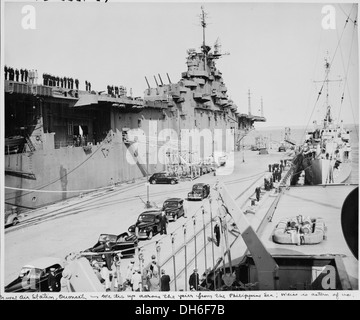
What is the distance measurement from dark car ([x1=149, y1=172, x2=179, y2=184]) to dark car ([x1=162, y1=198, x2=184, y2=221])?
45.4 inches

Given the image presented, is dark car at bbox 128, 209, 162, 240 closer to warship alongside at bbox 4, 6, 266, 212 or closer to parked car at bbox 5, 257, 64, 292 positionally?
parked car at bbox 5, 257, 64, 292

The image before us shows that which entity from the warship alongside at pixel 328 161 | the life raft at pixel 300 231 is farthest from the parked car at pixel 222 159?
the warship alongside at pixel 328 161

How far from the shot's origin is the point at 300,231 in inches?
251

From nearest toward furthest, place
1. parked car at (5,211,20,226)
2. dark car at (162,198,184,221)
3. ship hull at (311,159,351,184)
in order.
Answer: parked car at (5,211,20,226), dark car at (162,198,184,221), ship hull at (311,159,351,184)

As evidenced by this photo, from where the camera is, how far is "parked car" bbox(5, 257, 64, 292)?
5.66m

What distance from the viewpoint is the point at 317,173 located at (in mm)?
15734

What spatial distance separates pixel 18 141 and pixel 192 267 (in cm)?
681

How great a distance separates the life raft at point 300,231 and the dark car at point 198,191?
2.76m

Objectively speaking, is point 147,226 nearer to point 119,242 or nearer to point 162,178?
point 119,242

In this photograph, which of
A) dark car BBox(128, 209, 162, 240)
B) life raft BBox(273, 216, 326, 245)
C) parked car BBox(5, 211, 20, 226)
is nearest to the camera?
life raft BBox(273, 216, 326, 245)

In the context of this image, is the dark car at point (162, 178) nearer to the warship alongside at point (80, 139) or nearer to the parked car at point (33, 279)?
the warship alongside at point (80, 139)

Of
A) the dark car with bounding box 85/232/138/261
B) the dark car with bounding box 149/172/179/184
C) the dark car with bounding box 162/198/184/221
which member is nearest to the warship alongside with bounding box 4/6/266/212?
the dark car with bounding box 149/172/179/184

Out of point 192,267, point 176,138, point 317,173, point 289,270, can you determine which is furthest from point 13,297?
point 317,173
